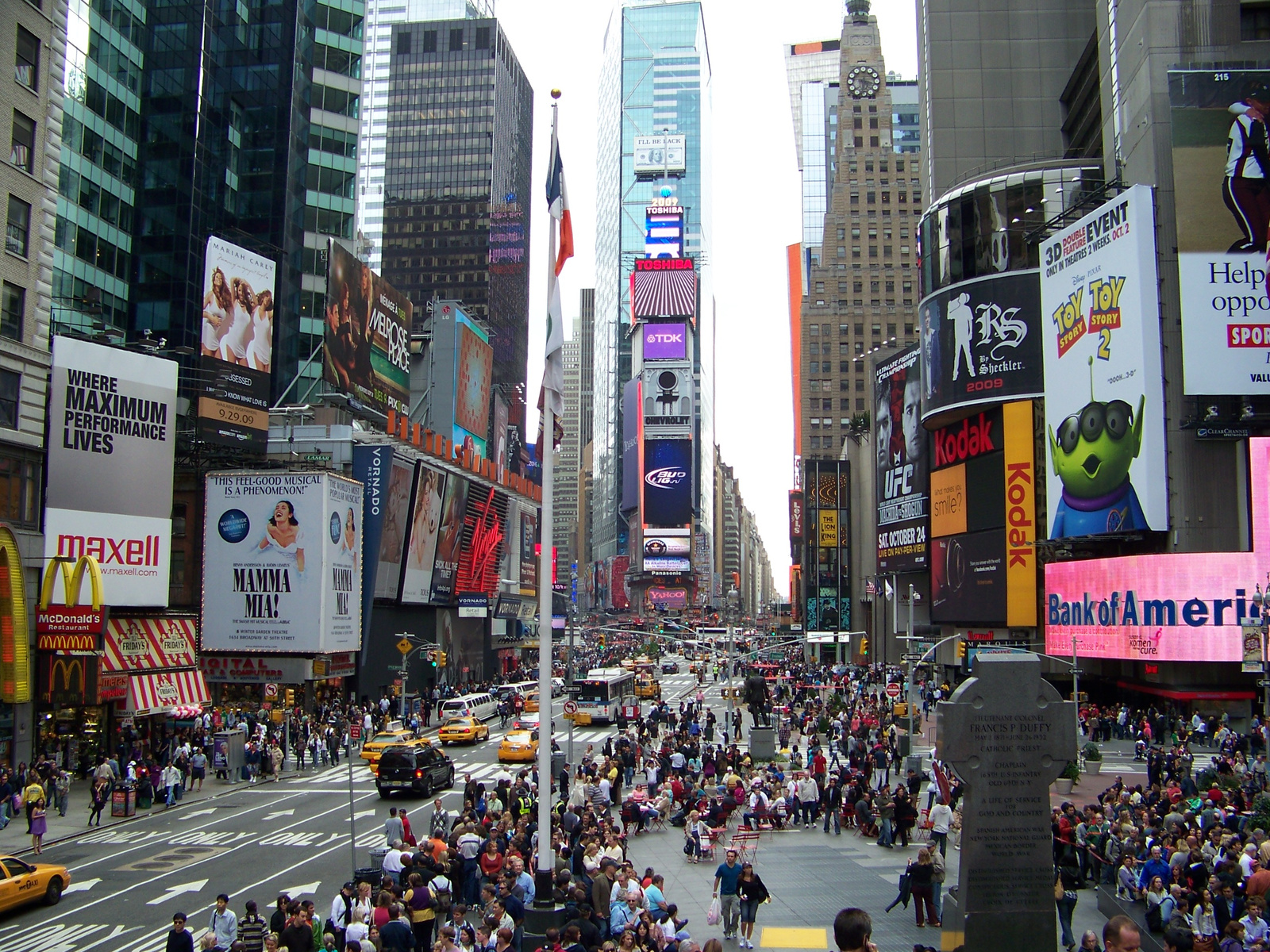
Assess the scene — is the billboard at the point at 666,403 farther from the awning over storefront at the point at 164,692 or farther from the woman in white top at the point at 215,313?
the awning over storefront at the point at 164,692

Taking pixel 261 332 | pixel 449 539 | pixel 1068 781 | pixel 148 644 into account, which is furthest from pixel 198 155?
pixel 1068 781

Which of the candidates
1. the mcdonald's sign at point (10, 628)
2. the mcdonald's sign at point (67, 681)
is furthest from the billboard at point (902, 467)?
the mcdonald's sign at point (10, 628)

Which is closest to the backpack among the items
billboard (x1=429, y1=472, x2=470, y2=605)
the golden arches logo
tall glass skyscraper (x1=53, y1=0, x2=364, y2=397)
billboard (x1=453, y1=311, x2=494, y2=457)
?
the golden arches logo

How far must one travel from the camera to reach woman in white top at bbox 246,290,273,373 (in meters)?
47.4

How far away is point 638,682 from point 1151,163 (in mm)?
42043

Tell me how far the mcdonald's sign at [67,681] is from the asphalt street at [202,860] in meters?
4.93

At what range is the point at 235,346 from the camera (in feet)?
152

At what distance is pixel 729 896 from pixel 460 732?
30252mm

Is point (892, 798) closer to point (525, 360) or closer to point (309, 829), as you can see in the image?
point (309, 829)

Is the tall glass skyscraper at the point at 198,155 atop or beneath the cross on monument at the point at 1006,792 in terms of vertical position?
atop

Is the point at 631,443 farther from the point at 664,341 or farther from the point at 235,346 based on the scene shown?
the point at 235,346

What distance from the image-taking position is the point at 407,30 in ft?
545

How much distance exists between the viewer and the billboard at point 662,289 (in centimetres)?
17912

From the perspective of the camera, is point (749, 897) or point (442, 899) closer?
point (749, 897)
